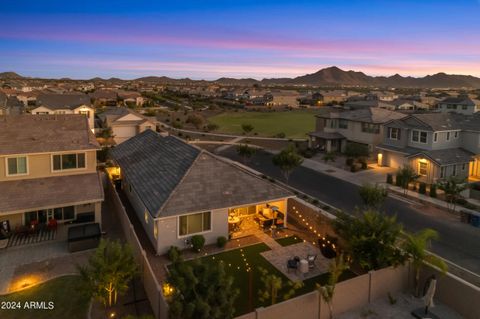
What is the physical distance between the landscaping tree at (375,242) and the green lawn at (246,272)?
197cm

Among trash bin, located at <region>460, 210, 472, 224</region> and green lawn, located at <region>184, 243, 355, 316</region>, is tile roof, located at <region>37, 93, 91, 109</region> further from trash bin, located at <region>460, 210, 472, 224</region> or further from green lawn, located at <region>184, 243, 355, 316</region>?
trash bin, located at <region>460, 210, 472, 224</region>

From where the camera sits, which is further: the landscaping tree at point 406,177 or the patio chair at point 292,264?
the landscaping tree at point 406,177

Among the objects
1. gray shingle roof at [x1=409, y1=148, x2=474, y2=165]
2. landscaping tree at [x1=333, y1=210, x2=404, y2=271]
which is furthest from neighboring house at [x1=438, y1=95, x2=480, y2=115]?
landscaping tree at [x1=333, y1=210, x2=404, y2=271]

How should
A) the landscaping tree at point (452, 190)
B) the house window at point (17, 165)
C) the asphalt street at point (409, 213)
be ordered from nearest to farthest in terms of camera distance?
the asphalt street at point (409, 213) → the house window at point (17, 165) → the landscaping tree at point (452, 190)

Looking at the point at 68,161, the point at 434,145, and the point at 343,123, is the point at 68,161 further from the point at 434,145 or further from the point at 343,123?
the point at 343,123

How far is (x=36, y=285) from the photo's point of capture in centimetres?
1638

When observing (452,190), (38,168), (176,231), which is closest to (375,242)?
(176,231)

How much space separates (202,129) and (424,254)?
213ft

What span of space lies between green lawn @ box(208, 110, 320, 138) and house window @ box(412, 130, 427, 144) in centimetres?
3035

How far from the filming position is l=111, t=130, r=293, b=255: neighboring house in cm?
1948

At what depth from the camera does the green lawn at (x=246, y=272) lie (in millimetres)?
15523

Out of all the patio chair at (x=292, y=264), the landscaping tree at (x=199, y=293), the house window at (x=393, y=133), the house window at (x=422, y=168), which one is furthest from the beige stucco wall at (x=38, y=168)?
the house window at (x=393, y=133)

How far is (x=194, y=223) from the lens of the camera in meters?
20.1

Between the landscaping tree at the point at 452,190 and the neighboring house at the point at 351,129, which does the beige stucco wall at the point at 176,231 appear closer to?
the landscaping tree at the point at 452,190
